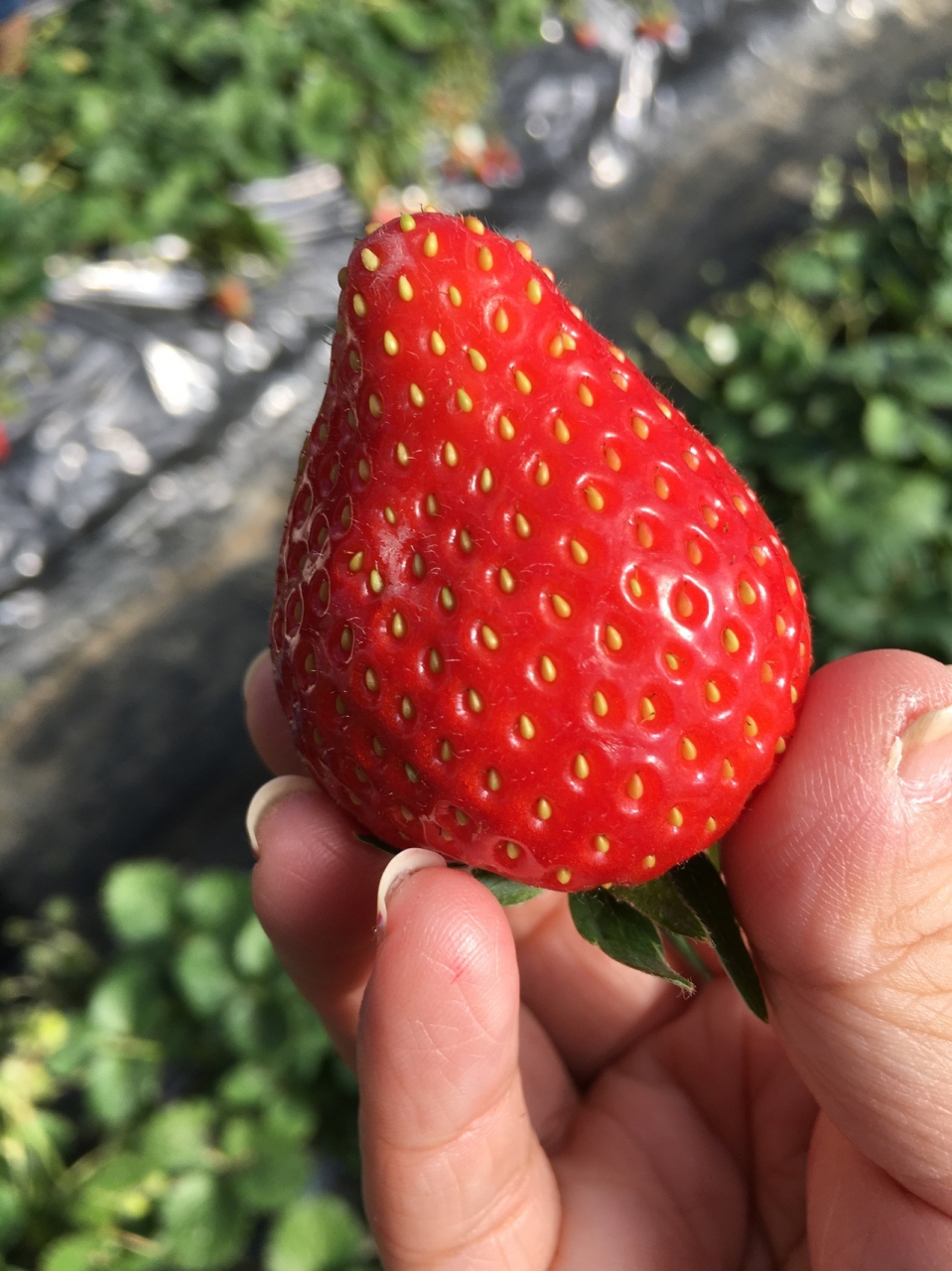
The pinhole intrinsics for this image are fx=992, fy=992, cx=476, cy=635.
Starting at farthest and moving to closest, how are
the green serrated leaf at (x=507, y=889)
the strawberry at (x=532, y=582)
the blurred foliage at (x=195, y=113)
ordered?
the blurred foliage at (x=195, y=113), the green serrated leaf at (x=507, y=889), the strawberry at (x=532, y=582)

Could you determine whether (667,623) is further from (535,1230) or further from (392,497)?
(535,1230)

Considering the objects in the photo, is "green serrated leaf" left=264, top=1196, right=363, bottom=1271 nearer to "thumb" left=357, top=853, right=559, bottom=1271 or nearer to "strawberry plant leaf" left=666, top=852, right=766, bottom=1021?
"thumb" left=357, top=853, right=559, bottom=1271

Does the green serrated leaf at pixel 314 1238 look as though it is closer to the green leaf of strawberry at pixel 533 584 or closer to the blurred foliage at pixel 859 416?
the green leaf of strawberry at pixel 533 584

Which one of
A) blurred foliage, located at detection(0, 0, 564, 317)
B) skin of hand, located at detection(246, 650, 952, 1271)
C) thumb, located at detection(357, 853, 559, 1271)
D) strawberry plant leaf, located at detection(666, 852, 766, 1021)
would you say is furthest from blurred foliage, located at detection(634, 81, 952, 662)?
blurred foliage, located at detection(0, 0, 564, 317)

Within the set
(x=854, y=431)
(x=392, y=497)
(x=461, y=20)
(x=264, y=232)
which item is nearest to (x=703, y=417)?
(x=854, y=431)

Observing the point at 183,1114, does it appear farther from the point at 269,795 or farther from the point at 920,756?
the point at 920,756

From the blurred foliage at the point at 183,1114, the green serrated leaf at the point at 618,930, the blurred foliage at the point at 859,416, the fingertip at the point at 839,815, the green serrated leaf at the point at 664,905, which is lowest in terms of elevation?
the blurred foliage at the point at 183,1114

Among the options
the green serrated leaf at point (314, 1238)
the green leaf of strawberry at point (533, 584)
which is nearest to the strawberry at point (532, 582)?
the green leaf of strawberry at point (533, 584)
